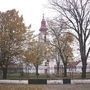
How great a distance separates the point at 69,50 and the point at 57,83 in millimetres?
26678

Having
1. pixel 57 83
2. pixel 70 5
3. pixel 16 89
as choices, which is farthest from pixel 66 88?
pixel 70 5

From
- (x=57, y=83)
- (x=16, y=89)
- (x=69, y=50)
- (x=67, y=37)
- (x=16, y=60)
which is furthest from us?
(x=69, y=50)

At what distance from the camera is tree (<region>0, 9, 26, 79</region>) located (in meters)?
44.4

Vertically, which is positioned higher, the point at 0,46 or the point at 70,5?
Answer: the point at 70,5

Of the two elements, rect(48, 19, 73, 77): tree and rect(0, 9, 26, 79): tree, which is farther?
rect(48, 19, 73, 77): tree

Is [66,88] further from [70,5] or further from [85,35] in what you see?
[70,5]

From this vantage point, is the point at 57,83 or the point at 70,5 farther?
the point at 70,5

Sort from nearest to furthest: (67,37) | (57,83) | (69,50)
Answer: (57,83) < (67,37) < (69,50)

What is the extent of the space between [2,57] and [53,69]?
26.6 meters

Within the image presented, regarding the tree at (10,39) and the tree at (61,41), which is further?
the tree at (61,41)

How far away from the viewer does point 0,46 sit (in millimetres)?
44719

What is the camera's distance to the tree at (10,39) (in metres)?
44.4

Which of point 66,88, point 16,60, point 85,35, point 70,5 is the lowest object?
point 66,88

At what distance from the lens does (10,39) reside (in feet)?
146
